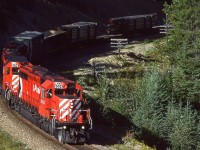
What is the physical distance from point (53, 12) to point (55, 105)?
50.5 meters

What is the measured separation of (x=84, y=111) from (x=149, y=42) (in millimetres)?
42232

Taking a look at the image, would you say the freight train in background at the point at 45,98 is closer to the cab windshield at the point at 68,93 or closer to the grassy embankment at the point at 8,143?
the cab windshield at the point at 68,93

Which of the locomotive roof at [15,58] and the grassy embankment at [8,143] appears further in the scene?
the locomotive roof at [15,58]

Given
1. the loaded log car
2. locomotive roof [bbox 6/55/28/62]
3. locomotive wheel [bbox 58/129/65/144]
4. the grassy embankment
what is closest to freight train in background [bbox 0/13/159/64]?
the loaded log car

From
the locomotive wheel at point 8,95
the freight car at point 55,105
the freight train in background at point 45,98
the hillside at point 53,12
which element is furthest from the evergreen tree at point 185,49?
the hillside at point 53,12

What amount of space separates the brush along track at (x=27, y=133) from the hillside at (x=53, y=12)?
29.3m

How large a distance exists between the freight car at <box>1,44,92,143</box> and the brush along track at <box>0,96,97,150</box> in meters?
0.39

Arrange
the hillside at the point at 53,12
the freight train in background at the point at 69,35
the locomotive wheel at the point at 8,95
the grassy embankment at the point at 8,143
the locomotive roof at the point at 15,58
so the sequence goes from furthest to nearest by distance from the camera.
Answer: the hillside at the point at 53,12
the freight train in background at the point at 69,35
the locomotive roof at the point at 15,58
the locomotive wheel at the point at 8,95
the grassy embankment at the point at 8,143

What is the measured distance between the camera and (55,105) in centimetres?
2806

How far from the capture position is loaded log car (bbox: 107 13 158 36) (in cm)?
7269

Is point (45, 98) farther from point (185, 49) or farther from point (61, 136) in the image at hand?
point (185, 49)

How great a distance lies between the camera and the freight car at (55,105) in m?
27.8

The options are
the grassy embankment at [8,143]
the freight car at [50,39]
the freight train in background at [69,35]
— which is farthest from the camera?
the freight train in background at [69,35]

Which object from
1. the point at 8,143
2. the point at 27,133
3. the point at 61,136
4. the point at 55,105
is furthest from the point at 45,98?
the point at 8,143
